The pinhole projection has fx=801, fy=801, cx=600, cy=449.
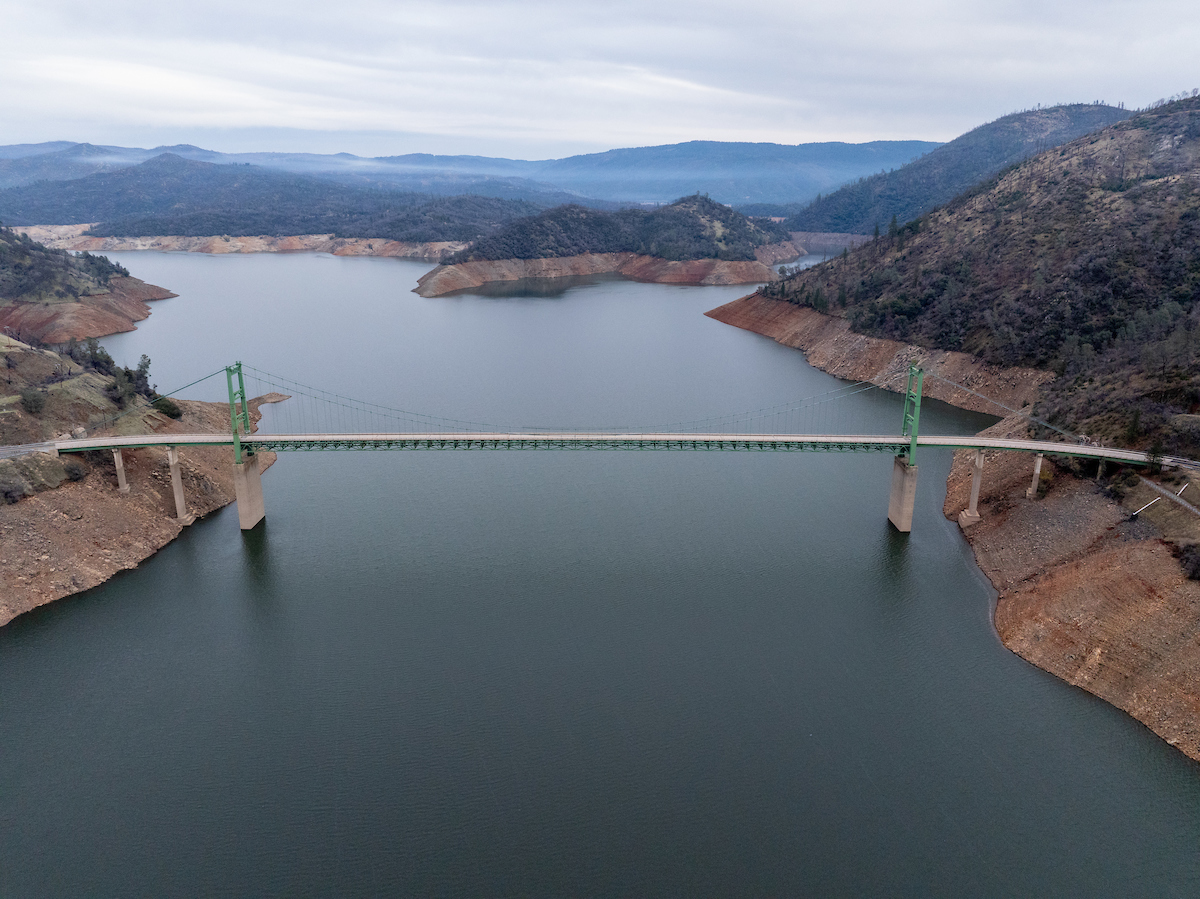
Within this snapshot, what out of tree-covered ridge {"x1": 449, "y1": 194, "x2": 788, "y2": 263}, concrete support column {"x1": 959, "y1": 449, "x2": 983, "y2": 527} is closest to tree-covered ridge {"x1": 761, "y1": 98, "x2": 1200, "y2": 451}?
concrete support column {"x1": 959, "y1": 449, "x2": 983, "y2": 527}

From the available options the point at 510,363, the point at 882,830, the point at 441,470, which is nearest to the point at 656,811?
the point at 882,830

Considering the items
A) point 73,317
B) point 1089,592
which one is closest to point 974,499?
point 1089,592

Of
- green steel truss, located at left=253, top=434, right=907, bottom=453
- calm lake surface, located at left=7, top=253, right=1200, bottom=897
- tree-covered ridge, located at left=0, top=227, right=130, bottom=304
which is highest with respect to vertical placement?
tree-covered ridge, located at left=0, top=227, right=130, bottom=304

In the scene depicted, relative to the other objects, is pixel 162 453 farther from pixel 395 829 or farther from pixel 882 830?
pixel 882 830

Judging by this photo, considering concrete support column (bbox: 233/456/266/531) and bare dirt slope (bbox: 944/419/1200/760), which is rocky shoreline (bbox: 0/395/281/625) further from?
bare dirt slope (bbox: 944/419/1200/760)

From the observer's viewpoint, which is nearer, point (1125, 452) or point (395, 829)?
point (395, 829)

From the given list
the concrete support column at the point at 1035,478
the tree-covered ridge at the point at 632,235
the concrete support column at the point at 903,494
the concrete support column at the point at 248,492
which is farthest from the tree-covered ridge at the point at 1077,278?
the tree-covered ridge at the point at 632,235
